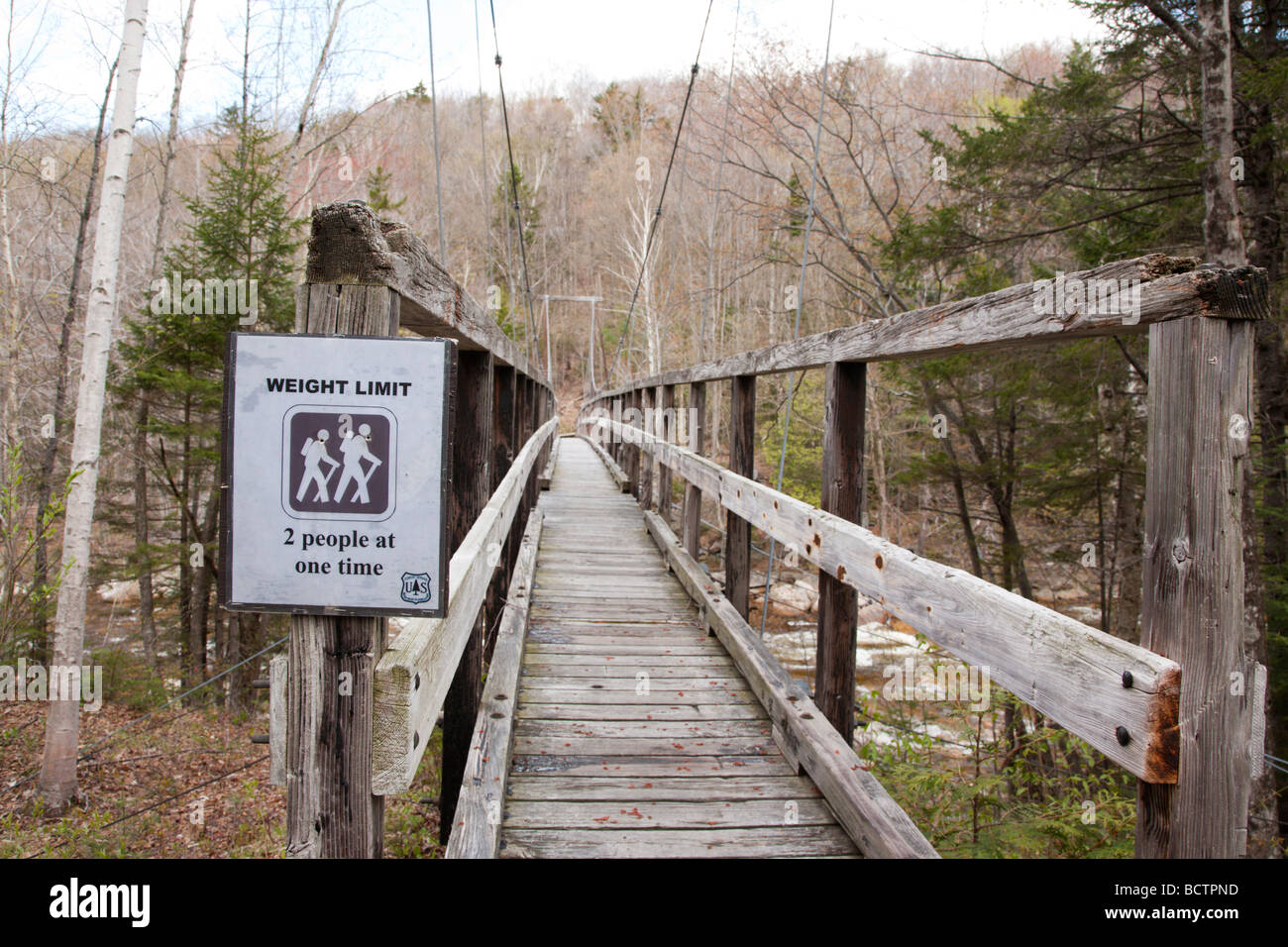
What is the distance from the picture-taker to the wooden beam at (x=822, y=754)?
1729mm

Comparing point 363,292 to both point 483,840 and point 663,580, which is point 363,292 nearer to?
point 483,840

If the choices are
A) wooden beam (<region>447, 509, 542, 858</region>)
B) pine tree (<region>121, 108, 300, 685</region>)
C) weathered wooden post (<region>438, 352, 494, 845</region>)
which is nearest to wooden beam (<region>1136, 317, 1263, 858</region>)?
wooden beam (<region>447, 509, 542, 858</region>)

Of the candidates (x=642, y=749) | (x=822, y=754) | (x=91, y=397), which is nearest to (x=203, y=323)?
(x=91, y=397)

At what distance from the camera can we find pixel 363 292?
117 cm

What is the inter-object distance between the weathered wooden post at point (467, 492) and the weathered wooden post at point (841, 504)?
1.18m

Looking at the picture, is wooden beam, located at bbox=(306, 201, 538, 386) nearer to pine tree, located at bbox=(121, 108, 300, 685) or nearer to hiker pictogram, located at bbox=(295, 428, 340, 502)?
hiker pictogram, located at bbox=(295, 428, 340, 502)

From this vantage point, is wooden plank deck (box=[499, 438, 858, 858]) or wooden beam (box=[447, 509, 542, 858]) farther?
wooden plank deck (box=[499, 438, 858, 858])

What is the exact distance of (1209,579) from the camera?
1000 mm

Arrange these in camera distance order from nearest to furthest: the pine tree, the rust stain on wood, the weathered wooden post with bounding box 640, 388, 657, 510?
the rust stain on wood < the weathered wooden post with bounding box 640, 388, 657, 510 < the pine tree

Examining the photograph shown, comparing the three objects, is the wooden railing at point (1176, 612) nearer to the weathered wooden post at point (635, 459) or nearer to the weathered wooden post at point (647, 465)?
the weathered wooden post at point (647, 465)

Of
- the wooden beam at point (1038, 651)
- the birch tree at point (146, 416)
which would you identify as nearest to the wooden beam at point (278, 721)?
the wooden beam at point (1038, 651)

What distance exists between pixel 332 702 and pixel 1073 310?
4.28 ft

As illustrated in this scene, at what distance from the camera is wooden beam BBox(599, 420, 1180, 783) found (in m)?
1.00

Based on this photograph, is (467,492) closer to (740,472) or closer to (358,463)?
(740,472)
